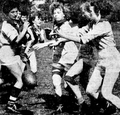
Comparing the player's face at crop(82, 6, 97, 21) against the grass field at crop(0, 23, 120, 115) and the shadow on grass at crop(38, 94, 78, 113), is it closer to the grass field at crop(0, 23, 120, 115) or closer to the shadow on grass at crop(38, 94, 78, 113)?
the grass field at crop(0, 23, 120, 115)

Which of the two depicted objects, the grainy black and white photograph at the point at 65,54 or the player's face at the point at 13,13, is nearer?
the grainy black and white photograph at the point at 65,54

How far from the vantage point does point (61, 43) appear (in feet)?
15.7

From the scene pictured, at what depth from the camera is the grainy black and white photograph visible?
4074 millimetres

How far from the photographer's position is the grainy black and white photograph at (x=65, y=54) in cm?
407

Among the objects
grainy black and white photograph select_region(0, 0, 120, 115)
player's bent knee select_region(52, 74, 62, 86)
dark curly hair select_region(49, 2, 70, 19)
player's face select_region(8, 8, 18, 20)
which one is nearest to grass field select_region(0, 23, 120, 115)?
grainy black and white photograph select_region(0, 0, 120, 115)

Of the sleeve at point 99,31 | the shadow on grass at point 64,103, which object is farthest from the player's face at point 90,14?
the shadow on grass at point 64,103

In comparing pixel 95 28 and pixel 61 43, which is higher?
pixel 95 28

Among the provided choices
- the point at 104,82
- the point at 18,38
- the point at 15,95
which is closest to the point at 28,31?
the point at 18,38

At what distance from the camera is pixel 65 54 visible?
4629mm

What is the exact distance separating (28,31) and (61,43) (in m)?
0.62

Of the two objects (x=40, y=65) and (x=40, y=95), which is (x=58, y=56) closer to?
(x=40, y=95)

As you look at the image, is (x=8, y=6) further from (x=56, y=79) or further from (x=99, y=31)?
(x=99, y=31)

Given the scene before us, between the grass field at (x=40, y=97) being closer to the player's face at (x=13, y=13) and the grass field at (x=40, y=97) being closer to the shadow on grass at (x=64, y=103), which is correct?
the shadow on grass at (x=64, y=103)

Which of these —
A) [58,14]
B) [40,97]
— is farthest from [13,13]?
[40,97]
